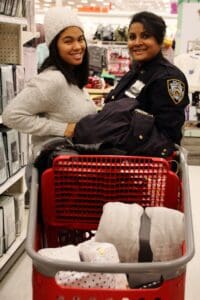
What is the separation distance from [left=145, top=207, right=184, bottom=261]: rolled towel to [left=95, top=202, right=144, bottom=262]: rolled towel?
4 cm

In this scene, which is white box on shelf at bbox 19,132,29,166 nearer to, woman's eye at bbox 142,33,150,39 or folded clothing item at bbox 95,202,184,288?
woman's eye at bbox 142,33,150,39

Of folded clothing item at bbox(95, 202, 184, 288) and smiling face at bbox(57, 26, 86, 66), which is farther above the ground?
smiling face at bbox(57, 26, 86, 66)

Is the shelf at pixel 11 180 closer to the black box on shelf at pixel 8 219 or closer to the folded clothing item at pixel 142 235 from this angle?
the black box on shelf at pixel 8 219

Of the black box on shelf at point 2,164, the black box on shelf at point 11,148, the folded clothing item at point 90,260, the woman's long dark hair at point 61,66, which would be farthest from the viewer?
the black box on shelf at point 11,148

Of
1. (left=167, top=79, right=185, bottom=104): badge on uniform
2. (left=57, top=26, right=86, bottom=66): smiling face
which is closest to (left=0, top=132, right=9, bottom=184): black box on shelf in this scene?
(left=57, top=26, right=86, bottom=66): smiling face

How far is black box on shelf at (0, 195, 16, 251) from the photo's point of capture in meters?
2.76

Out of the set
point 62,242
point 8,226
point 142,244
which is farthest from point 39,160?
point 8,226

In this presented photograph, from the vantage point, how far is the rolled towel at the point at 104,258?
114 cm

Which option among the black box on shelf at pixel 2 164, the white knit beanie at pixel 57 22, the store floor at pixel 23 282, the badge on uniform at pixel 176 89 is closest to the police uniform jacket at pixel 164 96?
the badge on uniform at pixel 176 89

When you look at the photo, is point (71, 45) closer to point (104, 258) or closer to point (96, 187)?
point (96, 187)

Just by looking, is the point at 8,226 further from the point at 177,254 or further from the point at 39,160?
the point at 177,254

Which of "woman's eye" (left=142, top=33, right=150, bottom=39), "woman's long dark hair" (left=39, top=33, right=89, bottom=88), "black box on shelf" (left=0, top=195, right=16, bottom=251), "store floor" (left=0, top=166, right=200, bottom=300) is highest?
"woman's eye" (left=142, top=33, right=150, bottom=39)

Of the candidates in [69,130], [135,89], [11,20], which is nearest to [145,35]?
[135,89]

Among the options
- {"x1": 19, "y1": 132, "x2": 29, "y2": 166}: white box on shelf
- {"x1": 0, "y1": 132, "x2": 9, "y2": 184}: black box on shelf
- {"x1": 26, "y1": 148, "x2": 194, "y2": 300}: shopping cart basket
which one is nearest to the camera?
{"x1": 26, "y1": 148, "x2": 194, "y2": 300}: shopping cart basket
